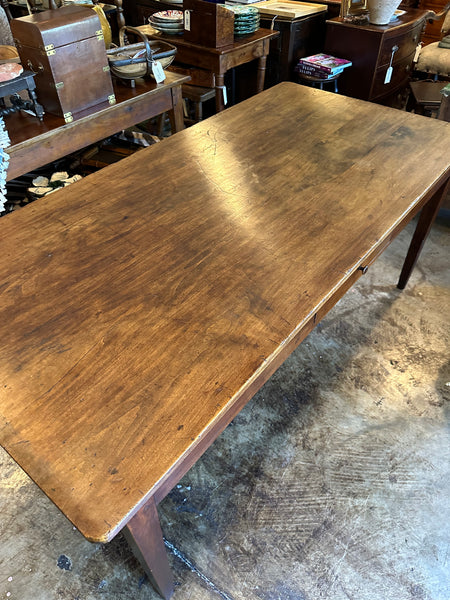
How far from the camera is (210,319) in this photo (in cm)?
91

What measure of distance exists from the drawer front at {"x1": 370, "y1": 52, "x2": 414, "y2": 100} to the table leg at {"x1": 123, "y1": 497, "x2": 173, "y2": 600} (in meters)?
2.85

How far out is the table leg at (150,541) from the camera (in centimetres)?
75

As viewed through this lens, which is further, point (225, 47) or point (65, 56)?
point (225, 47)

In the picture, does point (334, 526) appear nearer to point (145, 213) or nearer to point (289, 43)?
point (145, 213)

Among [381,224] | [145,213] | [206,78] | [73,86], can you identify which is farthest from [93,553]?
[206,78]

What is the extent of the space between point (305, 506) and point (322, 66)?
245 centimetres

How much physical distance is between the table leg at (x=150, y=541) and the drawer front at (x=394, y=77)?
9.34 ft

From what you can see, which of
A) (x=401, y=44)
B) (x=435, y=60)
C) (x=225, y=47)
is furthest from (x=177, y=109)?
(x=435, y=60)

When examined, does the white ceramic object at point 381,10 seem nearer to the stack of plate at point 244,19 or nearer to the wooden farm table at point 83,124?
the stack of plate at point 244,19

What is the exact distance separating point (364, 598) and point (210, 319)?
0.84m

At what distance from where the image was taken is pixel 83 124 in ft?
5.68

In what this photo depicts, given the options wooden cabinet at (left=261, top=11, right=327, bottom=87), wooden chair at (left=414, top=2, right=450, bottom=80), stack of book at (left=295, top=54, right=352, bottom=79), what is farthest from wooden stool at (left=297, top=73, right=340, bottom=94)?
wooden chair at (left=414, top=2, right=450, bottom=80)

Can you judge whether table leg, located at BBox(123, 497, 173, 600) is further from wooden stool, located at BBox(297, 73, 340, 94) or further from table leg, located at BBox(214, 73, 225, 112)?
wooden stool, located at BBox(297, 73, 340, 94)

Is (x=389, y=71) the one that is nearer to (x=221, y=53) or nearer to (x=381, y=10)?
(x=381, y=10)
